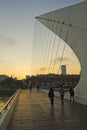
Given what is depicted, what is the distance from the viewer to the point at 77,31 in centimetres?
2472

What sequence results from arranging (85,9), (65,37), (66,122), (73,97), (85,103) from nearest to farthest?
(66,122) < (85,103) < (85,9) < (73,97) < (65,37)

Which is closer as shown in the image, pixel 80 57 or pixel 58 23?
pixel 80 57

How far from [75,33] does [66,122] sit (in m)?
14.4

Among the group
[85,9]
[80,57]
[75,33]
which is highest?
[85,9]

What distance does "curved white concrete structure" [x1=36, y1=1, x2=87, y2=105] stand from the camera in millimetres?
23261

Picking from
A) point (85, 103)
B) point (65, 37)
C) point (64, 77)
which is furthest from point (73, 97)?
point (64, 77)

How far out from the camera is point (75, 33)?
25.2m

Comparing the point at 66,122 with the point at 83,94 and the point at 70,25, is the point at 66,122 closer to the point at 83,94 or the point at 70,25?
the point at 83,94

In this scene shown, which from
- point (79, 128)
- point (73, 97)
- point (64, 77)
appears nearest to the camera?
point (79, 128)

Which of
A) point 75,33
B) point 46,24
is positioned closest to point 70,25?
point 75,33

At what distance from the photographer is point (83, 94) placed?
78.0ft

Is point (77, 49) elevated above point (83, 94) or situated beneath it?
elevated above

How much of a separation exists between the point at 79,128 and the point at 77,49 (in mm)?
15698

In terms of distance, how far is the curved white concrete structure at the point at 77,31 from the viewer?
2326cm
